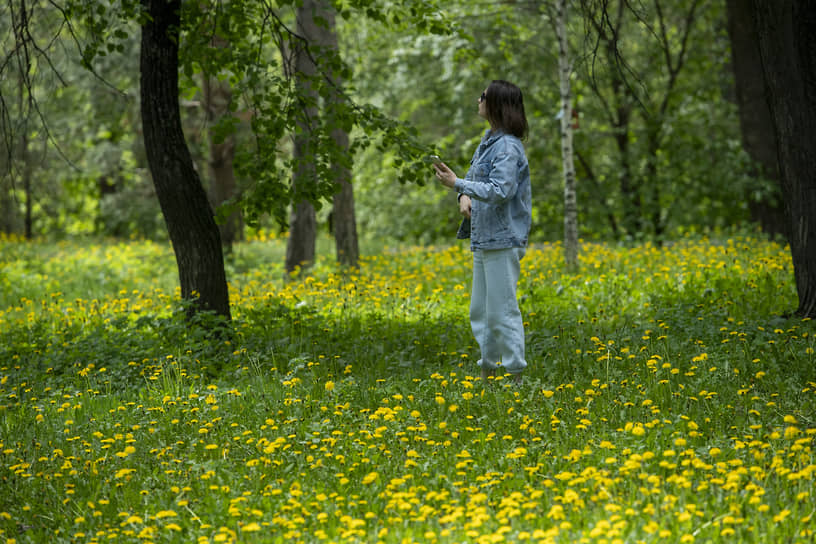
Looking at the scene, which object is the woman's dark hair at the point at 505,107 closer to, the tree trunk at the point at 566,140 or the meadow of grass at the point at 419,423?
the meadow of grass at the point at 419,423

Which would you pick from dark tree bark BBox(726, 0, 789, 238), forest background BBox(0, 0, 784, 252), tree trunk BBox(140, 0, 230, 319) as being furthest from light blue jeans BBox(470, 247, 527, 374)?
dark tree bark BBox(726, 0, 789, 238)

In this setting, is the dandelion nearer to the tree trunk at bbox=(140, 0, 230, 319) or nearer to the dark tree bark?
the tree trunk at bbox=(140, 0, 230, 319)

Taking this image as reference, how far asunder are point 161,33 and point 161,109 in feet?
2.21

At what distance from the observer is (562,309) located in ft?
25.3

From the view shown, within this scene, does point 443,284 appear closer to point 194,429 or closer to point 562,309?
point 562,309

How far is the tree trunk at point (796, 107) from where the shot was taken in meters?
5.96

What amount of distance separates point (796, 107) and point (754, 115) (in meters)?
7.03

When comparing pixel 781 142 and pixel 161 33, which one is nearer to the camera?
pixel 781 142

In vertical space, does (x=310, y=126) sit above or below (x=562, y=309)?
above

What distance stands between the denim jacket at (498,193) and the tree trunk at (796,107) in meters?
2.46

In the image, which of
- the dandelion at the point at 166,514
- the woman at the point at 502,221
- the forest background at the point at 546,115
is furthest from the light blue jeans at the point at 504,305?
the forest background at the point at 546,115

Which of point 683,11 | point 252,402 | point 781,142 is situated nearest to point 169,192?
point 252,402

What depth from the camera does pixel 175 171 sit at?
22.7 feet

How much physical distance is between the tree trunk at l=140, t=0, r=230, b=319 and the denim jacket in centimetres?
297
